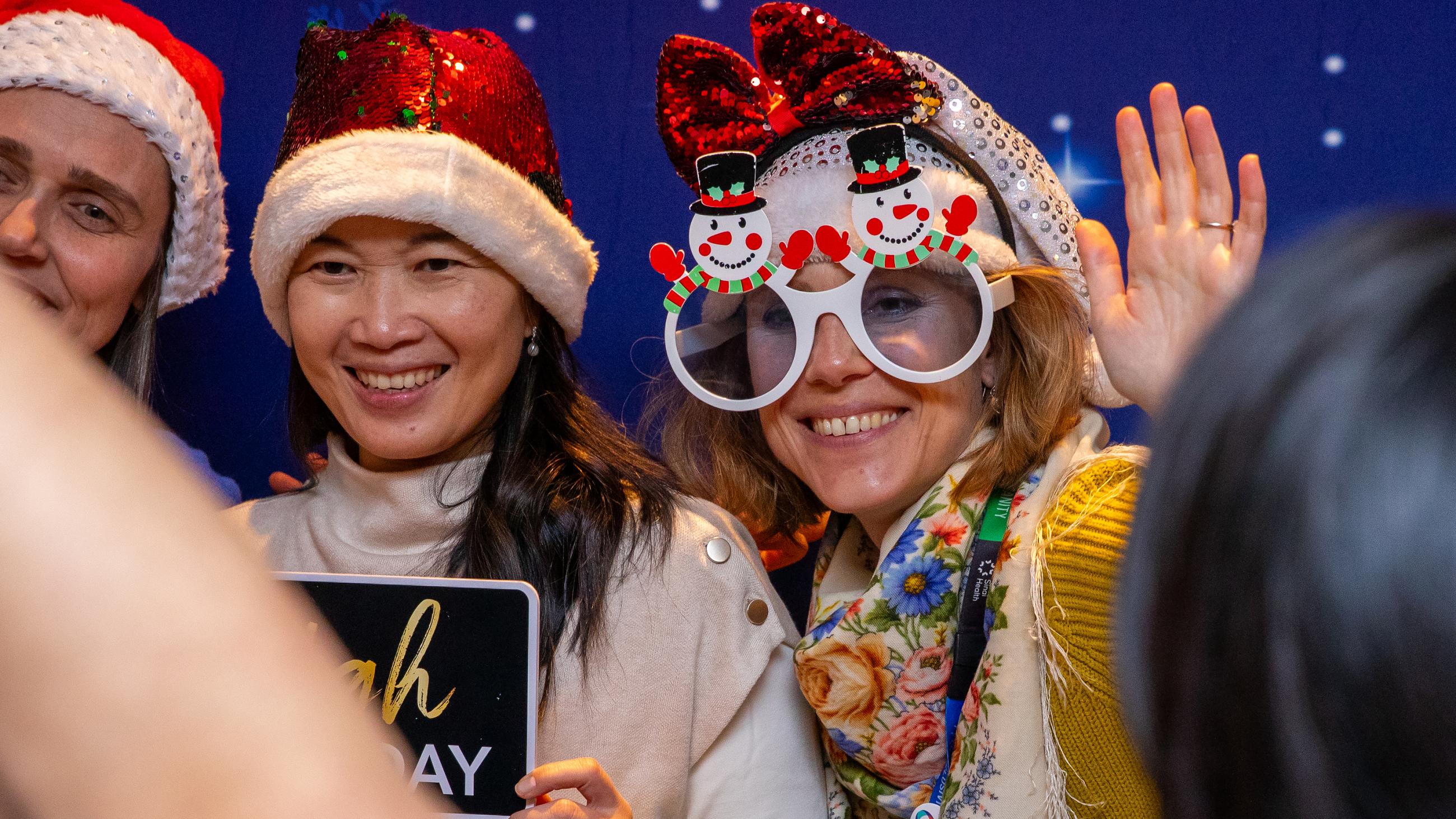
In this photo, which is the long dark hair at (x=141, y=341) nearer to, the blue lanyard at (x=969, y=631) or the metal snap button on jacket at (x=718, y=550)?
the metal snap button on jacket at (x=718, y=550)

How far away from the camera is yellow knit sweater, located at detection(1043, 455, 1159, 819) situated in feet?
4.43

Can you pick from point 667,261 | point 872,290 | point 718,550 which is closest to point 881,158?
point 872,290

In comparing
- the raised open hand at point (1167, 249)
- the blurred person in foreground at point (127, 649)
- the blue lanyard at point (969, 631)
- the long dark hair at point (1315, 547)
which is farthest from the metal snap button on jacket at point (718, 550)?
the blurred person in foreground at point (127, 649)

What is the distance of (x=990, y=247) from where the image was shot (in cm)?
168

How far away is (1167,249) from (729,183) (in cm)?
58

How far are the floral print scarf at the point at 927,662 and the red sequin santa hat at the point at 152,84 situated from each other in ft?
3.88

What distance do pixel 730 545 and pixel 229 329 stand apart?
4.07ft

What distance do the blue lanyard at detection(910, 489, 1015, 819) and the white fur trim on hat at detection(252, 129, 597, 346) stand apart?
2.23 ft

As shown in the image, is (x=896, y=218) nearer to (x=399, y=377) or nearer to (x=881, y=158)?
(x=881, y=158)

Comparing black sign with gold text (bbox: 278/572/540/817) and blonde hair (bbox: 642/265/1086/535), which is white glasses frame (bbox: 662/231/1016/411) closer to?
blonde hair (bbox: 642/265/1086/535)

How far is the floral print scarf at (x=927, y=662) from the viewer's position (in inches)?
57.8

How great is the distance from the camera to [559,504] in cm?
167

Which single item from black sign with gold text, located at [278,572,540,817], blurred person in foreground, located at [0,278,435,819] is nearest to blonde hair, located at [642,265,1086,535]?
black sign with gold text, located at [278,572,540,817]

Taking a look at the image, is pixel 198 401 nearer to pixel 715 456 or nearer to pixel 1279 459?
pixel 715 456
